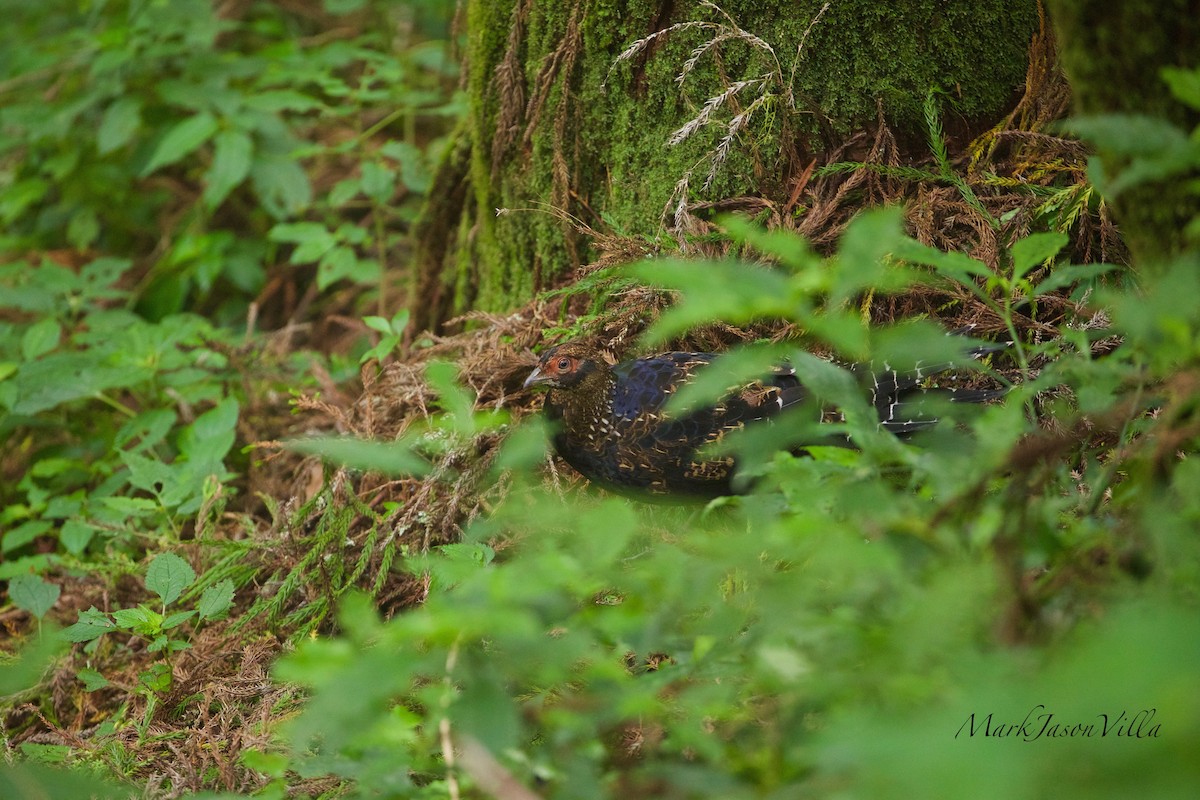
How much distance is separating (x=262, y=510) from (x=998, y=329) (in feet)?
9.31

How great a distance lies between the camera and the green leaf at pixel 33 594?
2876mm

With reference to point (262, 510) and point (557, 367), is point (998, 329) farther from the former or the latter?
point (262, 510)

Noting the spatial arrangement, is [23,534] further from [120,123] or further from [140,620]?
[120,123]

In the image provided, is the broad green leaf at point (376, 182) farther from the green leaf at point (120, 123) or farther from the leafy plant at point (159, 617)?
the leafy plant at point (159, 617)

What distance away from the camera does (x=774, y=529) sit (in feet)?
4.42

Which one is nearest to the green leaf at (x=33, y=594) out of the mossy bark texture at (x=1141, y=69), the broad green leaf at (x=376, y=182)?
the broad green leaf at (x=376, y=182)

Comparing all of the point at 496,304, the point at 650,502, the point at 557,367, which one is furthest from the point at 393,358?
the point at 650,502

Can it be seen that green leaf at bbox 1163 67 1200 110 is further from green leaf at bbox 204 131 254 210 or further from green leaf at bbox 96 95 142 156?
green leaf at bbox 96 95 142 156

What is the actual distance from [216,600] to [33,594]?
0.64m

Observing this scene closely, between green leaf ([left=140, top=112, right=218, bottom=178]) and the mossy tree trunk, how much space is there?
5.46ft

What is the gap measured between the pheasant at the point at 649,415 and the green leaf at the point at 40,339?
7.46 ft

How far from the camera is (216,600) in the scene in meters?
2.76

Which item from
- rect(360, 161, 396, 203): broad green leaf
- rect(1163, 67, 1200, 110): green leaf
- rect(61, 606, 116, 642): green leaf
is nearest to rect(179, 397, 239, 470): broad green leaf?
rect(61, 606, 116, 642): green leaf

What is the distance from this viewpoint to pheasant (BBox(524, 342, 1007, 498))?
3.11 m
